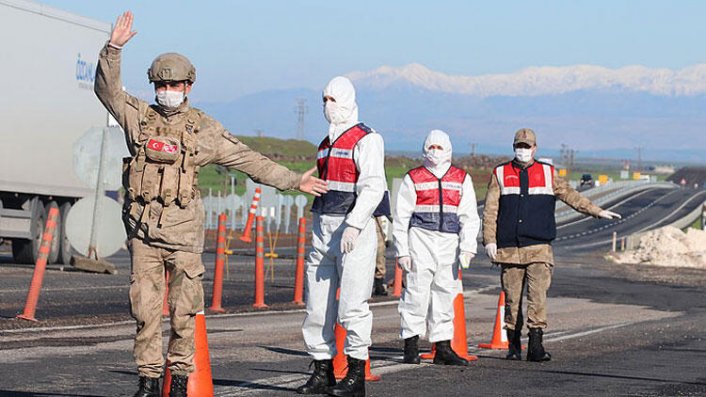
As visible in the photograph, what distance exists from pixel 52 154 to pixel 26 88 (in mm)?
1395

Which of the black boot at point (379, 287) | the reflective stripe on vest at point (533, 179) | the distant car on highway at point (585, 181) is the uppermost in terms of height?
the distant car on highway at point (585, 181)

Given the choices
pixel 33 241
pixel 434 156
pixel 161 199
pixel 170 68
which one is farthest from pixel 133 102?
pixel 33 241

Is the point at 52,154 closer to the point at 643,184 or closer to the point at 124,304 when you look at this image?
the point at 124,304

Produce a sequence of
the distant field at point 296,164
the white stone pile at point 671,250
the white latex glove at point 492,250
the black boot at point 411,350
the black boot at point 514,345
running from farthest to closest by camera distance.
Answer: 1. the distant field at point 296,164
2. the white stone pile at point 671,250
3. the black boot at point 514,345
4. the white latex glove at point 492,250
5. the black boot at point 411,350

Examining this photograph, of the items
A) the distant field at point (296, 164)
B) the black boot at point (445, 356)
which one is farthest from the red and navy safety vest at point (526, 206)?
the distant field at point (296, 164)

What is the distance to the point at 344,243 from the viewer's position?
34.6 feet

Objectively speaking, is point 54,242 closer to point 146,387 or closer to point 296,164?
point 146,387

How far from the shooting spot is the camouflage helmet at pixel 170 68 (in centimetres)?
925

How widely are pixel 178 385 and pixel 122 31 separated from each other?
2046 millimetres

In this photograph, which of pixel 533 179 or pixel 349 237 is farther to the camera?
pixel 533 179

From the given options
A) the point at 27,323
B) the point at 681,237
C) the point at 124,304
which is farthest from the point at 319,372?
the point at 681,237

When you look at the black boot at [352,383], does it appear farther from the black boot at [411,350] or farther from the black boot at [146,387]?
the black boot at [411,350]

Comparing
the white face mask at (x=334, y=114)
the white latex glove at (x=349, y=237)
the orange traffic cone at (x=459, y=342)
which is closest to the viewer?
the white latex glove at (x=349, y=237)

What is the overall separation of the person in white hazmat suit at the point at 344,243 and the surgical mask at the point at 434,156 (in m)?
2.60
